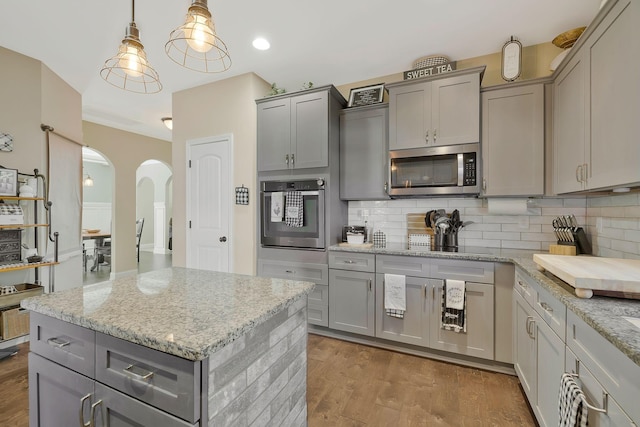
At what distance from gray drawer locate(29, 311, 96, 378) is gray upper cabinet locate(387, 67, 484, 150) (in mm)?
2565

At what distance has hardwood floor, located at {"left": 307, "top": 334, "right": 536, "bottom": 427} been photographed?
177cm

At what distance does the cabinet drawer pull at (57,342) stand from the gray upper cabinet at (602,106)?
245 centimetres

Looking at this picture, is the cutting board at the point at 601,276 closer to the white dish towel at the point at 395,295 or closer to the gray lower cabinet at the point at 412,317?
the gray lower cabinet at the point at 412,317

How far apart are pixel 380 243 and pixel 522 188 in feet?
4.33

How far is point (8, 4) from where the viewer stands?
2137 millimetres

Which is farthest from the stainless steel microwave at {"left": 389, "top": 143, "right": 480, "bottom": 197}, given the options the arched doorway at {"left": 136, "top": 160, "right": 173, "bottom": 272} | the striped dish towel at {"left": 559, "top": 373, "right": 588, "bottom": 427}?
the arched doorway at {"left": 136, "top": 160, "right": 173, "bottom": 272}

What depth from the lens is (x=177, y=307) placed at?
1057mm

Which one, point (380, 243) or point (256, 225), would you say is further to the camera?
point (256, 225)

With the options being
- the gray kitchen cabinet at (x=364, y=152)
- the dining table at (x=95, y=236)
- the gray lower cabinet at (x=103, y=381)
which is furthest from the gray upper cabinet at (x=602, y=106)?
the dining table at (x=95, y=236)

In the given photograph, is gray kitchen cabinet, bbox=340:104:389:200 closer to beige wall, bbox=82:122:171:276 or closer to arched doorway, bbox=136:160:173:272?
beige wall, bbox=82:122:171:276

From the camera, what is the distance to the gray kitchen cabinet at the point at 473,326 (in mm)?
2242

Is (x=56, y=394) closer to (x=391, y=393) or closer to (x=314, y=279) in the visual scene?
(x=391, y=393)

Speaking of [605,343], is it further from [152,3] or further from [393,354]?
[152,3]

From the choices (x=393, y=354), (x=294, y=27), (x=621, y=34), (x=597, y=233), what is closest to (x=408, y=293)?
(x=393, y=354)
